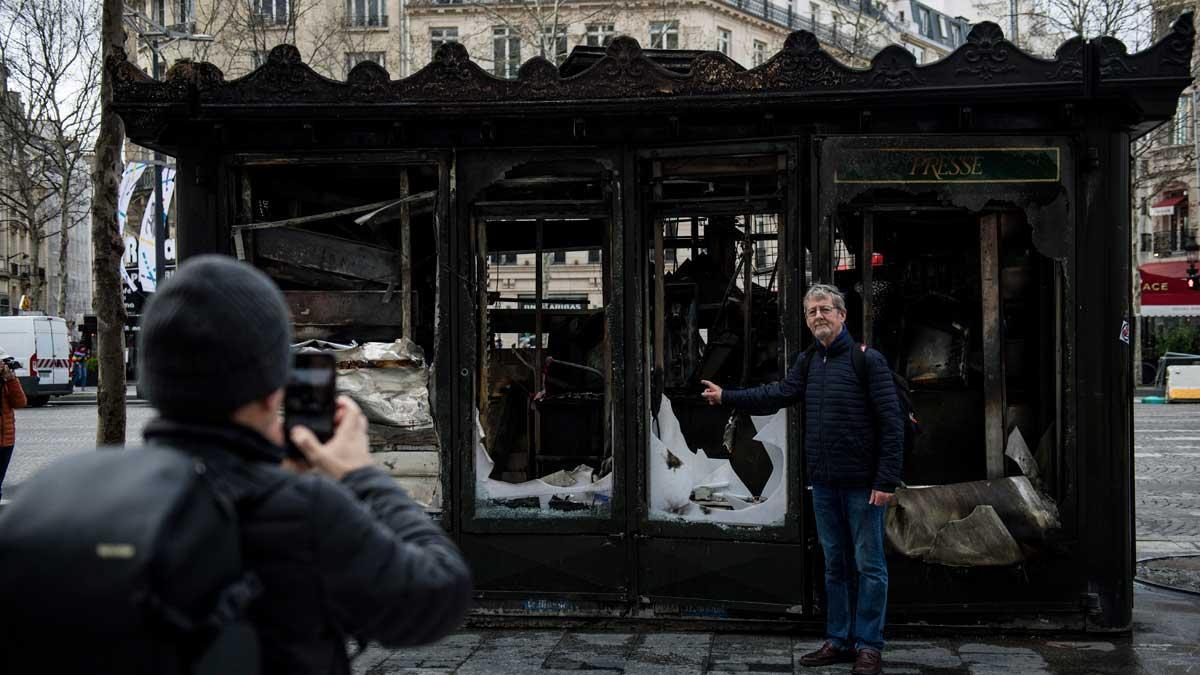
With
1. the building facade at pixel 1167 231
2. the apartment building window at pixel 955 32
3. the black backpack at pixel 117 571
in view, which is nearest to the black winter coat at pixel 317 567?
the black backpack at pixel 117 571

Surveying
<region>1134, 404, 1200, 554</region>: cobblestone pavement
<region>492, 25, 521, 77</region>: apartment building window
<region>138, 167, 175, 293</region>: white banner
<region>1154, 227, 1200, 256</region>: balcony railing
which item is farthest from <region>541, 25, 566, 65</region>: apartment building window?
<region>1154, 227, 1200, 256</region>: balcony railing

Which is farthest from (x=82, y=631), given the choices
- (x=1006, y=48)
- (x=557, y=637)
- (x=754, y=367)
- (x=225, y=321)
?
(x=754, y=367)

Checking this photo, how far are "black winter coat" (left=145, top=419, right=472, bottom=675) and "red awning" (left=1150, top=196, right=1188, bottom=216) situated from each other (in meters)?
51.8

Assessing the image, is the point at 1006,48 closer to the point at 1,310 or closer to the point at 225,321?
the point at 225,321

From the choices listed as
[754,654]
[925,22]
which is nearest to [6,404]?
[754,654]

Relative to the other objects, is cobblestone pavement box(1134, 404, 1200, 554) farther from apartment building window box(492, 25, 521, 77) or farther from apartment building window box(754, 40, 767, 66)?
apartment building window box(754, 40, 767, 66)

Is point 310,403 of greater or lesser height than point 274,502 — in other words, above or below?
above

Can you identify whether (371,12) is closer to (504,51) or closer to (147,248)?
(504,51)

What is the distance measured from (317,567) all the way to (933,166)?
18.5 feet

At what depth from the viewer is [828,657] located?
251 inches

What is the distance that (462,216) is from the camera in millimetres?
7363

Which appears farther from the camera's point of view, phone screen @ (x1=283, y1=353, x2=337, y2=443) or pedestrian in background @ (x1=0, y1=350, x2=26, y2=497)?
pedestrian in background @ (x1=0, y1=350, x2=26, y2=497)

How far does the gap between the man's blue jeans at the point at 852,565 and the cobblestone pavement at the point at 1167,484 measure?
1.62 m

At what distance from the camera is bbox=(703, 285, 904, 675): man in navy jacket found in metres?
6.16
